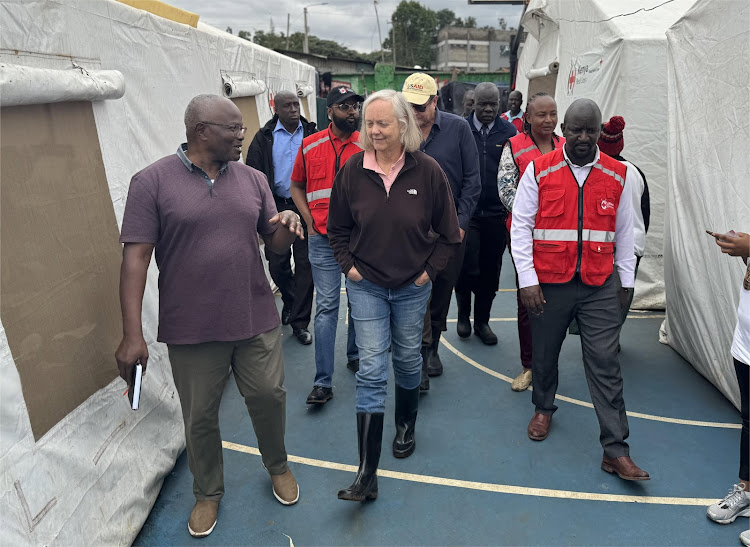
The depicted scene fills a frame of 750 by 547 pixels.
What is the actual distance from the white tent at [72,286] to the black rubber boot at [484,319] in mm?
2942

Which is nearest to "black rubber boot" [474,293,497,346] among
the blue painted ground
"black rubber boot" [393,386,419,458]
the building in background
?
the blue painted ground

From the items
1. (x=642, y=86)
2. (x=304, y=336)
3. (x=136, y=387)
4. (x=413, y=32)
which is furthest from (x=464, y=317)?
(x=413, y=32)

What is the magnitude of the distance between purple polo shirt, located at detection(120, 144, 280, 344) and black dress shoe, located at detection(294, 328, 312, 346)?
2708mm

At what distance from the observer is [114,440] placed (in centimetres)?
310

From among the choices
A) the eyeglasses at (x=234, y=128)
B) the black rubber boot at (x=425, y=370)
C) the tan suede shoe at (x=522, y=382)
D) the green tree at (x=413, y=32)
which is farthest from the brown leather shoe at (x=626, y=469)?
the green tree at (x=413, y=32)

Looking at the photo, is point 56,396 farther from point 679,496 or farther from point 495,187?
point 495,187

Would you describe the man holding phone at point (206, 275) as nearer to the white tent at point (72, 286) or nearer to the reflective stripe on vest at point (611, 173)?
the white tent at point (72, 286)

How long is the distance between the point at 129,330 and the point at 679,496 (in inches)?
120

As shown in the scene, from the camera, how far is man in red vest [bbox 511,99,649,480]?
135 inches

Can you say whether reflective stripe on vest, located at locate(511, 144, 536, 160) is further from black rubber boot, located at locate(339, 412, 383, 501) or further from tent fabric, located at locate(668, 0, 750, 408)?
black rubber boot, located at locate(339, 412, 383, 501)

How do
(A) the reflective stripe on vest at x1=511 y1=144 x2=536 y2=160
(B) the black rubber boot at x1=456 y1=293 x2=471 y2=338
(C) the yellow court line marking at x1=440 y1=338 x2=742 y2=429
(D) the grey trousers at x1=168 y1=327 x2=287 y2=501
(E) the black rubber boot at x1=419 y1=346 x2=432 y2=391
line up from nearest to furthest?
(D) the grey trousers at x1=168 y1=327 x2=287 y2=501 → (C) the yellow court line marking at x1=440 y1=338 x2=742 y2=429 → (A) the reflective stripe on vest at x1=511 y1=144 x2=536 y2=160 → (E) the black rubber boot at x1=419 y1=346 x2=432 y2=391 → (B) the black rubber boot at x1=456 y1=293 x2=471 y2=338

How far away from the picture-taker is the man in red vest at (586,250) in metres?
3.43

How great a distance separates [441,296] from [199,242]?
8.22ft

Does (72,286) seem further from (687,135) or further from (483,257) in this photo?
(687,135)
